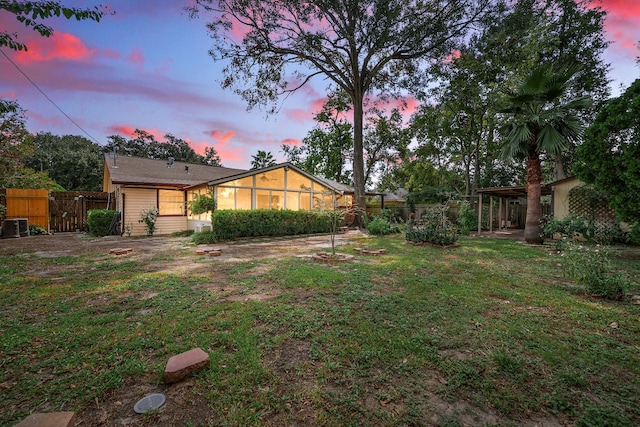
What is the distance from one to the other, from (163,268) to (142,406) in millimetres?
4465

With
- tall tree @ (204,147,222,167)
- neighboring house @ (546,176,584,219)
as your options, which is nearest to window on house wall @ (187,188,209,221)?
neighboring house @ (546,176,584,219)

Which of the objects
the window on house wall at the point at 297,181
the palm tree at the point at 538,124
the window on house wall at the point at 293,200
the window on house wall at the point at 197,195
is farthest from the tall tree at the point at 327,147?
the palm tree at the point at 538,124

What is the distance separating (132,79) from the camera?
41.5 feet

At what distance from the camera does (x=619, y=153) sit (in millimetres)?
6328

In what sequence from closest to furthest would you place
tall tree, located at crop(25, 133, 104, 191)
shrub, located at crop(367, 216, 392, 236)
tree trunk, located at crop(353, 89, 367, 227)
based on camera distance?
1. shrub, located at crop(367, 216, 392, 236)
2. tree trunk, located at crop(353, 89, 367, 227)
3. tall tree, located at crop(25, 133, 104, 191)

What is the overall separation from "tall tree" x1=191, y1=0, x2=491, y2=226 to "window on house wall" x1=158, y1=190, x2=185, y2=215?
6748mm

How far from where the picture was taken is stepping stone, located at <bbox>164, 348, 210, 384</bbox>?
6.28 ft

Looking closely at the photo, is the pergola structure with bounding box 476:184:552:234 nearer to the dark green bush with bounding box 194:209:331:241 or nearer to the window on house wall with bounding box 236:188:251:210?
the dark green bush with bounding box 194:209:331:241

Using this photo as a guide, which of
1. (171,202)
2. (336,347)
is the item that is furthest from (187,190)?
(336,347)

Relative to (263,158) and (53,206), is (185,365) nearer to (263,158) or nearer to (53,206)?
(53,206)

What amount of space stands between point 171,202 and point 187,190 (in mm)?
990

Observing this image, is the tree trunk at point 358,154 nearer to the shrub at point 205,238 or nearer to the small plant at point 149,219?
the shrub at point 205,238

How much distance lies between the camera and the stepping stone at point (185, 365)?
1913 mm

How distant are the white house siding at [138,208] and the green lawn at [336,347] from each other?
826 centimetres
